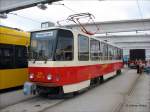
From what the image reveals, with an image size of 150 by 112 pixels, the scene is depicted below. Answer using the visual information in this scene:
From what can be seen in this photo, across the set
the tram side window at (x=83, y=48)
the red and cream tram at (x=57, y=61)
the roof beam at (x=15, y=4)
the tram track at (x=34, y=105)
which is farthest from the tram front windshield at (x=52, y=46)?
the roof beam at (x=15, y=4)

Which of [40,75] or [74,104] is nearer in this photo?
[74,104]

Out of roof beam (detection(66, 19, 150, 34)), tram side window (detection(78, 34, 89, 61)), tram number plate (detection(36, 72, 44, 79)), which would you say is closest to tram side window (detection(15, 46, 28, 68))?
tram number plate (detection(36, 72, 44, 79))

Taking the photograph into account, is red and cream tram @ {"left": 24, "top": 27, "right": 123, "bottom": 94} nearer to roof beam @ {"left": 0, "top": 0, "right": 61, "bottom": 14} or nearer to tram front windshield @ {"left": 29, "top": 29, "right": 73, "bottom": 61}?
tram front windshield @ {"left": 29, "top": 29, "right": 73, "bottom": 61}

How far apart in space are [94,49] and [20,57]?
3.93 metres

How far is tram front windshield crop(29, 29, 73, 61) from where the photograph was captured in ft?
33.5

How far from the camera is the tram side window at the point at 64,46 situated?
10250 mm

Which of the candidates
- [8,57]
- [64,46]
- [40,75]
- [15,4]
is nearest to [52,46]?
[64,46]

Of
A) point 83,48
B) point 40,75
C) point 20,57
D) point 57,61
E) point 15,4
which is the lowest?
point 40,75

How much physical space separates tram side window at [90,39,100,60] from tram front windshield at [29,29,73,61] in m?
2.63

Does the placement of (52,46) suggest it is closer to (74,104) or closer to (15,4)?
(74,104)

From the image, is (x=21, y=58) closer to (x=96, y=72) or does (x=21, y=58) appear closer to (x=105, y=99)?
(x=96, y=72)

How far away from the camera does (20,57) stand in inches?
520

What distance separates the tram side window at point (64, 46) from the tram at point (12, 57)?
3.17 meters

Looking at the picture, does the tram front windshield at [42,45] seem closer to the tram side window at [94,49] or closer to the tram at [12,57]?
the tram at [12,57]
